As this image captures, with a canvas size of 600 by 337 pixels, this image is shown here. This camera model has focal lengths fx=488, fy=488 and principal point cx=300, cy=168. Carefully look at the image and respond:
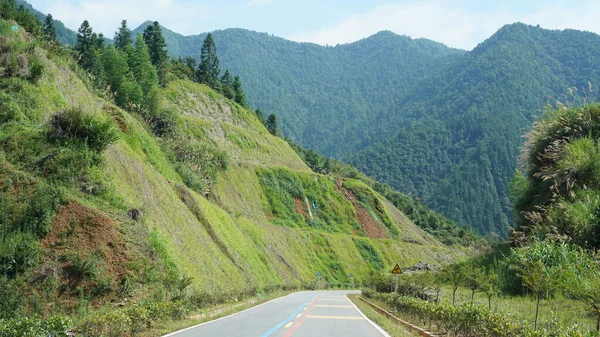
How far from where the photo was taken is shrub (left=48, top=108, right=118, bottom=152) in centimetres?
2289

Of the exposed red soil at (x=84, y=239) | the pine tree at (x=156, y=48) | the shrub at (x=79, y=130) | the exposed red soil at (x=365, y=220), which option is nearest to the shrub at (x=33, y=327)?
the exposed red soil at (x=84, y=239)

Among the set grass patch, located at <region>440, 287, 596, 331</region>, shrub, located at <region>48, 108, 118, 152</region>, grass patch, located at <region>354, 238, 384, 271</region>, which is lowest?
grass patch, located at <region>354, 238, 384, 271</region>

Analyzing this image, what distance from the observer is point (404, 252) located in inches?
3083

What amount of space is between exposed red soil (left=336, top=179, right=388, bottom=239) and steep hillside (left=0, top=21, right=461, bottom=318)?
1516 cm

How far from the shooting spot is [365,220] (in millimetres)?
81625

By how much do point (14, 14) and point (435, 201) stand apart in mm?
151896

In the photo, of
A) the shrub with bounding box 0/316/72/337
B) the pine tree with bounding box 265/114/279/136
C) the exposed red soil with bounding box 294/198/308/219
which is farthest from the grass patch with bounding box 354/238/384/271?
the shrub with bounding box 0/316/72/337

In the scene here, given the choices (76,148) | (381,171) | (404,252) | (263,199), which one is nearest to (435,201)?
(381,171)

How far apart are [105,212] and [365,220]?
63954 millimetres

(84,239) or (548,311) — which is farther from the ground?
(84,239)

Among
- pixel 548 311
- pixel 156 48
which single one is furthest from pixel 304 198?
pixel 548 311

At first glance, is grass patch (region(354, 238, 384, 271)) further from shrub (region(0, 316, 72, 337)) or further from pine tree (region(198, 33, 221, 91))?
shrub (region(0, 316, 72, 337))

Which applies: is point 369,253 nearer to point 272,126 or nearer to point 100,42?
point 272,126

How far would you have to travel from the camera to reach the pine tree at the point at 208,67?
97.8m
